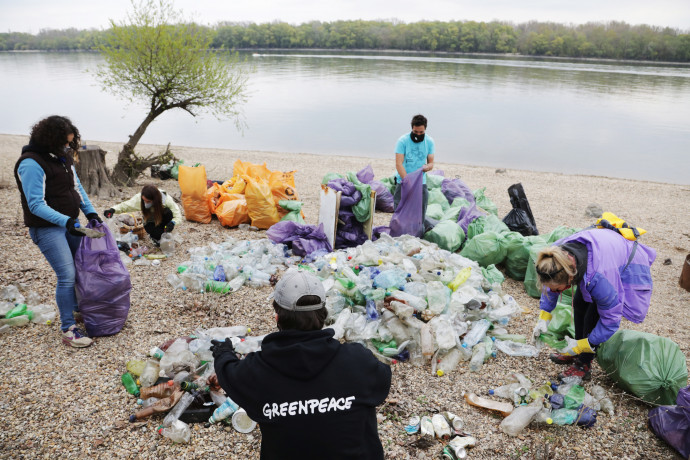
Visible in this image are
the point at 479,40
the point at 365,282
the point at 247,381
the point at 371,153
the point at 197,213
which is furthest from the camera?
the point at 479,40

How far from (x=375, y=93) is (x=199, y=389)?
31916 millimetres

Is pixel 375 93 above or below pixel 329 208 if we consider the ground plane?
above

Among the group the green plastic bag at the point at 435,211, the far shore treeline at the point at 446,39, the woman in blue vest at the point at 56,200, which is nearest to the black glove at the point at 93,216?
the woman in blue vest at the point at 56,200

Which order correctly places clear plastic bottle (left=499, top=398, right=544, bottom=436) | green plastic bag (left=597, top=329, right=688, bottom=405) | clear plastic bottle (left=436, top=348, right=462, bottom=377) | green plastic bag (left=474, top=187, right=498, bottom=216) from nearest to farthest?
1. clear plastic bottle (left=499, top=398, right=544, bottom=436)
2. green plastic bag (left=597, top=329, right=688, bottom=405)
3. clear plastic bottle (left=436, top=348, right=462, bottom=377)
4. green plastic bag (left=474, top=187, right=498, bottom=216)

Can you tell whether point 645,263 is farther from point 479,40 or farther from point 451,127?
point 479,40

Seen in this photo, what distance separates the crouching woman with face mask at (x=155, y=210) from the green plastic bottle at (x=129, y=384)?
2.59m

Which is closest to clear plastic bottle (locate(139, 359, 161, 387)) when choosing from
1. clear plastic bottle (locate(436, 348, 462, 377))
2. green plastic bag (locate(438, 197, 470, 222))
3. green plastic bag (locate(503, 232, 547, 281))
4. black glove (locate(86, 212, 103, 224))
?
black glove (locate(86, 212, 103, 224))

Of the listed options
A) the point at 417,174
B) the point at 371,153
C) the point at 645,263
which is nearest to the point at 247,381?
the point at 645,263

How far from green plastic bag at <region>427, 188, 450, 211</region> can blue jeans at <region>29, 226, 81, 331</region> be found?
16.5ft

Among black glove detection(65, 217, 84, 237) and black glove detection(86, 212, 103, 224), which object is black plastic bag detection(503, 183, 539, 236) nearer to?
black glove detection(86, 212, 103, 224)

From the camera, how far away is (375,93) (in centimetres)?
3275

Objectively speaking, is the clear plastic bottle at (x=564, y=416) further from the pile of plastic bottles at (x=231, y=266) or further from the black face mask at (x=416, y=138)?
the black face mask at (x=416, y=138)

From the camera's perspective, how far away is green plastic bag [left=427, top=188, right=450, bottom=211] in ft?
23.2

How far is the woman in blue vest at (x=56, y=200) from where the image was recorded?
3131mm
